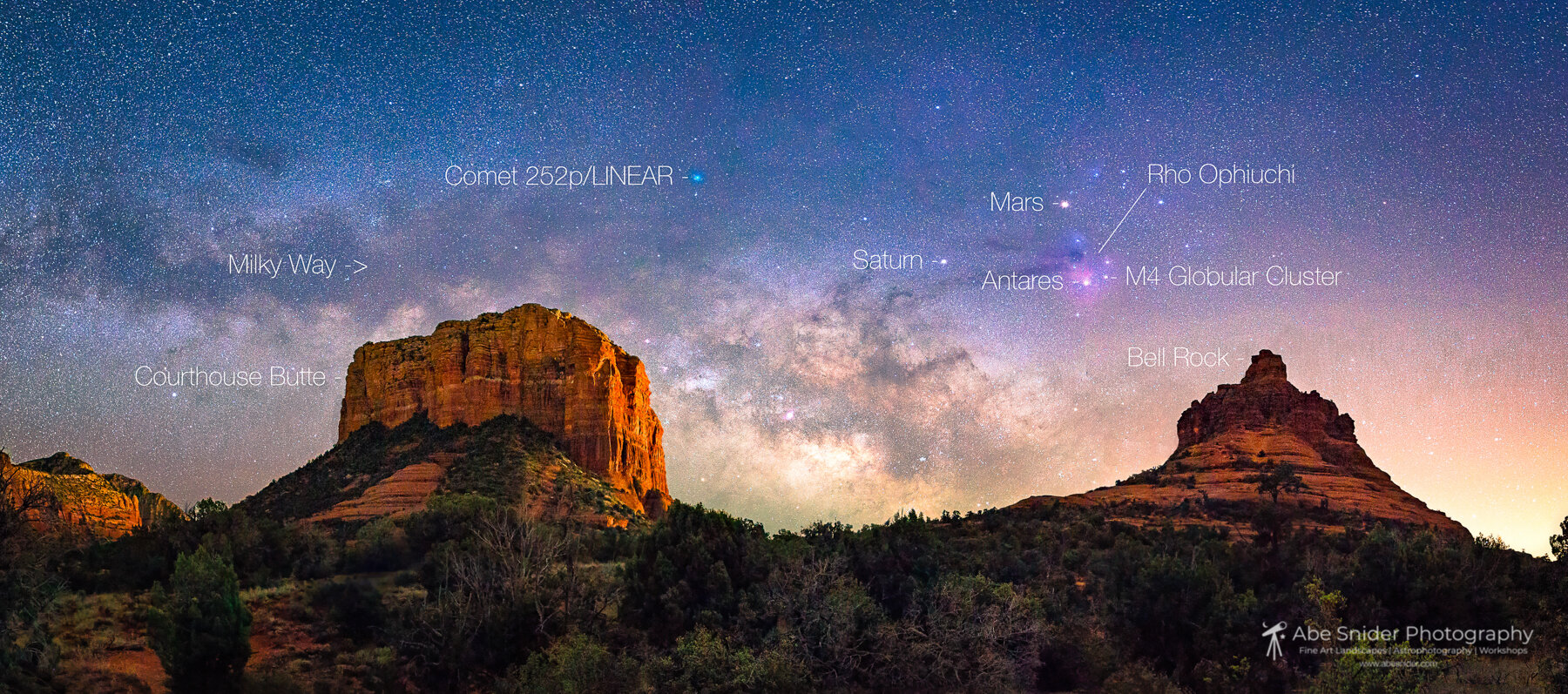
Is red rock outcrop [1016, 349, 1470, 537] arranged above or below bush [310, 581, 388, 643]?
above

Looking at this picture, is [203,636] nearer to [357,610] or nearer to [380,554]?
[357,610]

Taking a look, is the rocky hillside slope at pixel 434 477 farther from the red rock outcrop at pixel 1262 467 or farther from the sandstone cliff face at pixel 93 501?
the red rock outcrop at pixel 1262 467

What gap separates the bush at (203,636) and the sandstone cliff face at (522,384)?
1958 inches

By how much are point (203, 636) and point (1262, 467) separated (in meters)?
61.1

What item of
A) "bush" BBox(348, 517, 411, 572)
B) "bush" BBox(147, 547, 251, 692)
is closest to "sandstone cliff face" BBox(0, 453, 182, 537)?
"bush" BBox(348, 517, 411, 572)

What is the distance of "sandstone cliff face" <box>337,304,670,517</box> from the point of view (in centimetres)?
7544

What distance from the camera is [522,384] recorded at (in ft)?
250

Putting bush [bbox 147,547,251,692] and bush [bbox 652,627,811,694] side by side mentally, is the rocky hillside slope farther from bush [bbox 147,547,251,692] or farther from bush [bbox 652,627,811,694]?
bush [bbox 652,627,811,694]

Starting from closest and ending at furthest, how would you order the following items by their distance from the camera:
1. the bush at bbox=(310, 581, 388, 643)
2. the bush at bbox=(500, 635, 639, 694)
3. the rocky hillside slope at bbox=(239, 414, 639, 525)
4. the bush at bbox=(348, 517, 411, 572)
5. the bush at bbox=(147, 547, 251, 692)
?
the bush at bbox=(500, 635, 639, 694) → the bush at bbox=(147, 547, 251, 692) → the bush at bbox=(310, 581, 388, 643) → the bush at bbox=(348, 517, 411, 572) → the rocky hillside slope at bbox=(239, 414, 639, 525)

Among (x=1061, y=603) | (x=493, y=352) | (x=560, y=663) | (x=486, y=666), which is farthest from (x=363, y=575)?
(x=493, y=352)

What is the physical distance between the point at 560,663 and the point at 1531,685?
19.7m

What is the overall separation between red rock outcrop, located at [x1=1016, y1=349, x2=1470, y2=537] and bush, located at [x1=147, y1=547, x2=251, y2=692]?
46715mm

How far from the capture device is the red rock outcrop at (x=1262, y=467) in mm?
56562
